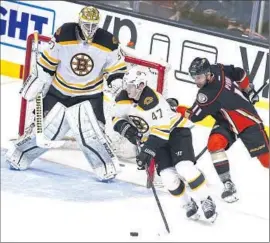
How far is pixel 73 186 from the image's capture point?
5.78m

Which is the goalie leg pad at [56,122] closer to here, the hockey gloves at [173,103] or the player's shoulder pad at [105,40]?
the player's shoulder pad at [105,40]

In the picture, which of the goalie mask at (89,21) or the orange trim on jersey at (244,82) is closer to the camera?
the goalie mask at (89,21)

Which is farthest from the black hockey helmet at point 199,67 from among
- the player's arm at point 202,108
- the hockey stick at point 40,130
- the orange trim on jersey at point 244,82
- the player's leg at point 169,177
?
the hockey stick at point 40,130

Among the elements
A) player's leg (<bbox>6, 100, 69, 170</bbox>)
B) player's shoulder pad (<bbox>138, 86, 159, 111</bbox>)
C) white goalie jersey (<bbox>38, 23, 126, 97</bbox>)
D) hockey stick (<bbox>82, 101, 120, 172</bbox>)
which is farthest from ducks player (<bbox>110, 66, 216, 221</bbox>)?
player's leg (<bbox>6, 100, 69, 170</bbox>)

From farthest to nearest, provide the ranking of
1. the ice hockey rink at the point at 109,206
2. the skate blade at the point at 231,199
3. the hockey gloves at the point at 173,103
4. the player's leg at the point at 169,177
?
the skate blade at the point at 231,199, the hockey gloves at the point at 173,103, the player's leg at the point at 169,177, the ice hockey rink at the point at 109,206

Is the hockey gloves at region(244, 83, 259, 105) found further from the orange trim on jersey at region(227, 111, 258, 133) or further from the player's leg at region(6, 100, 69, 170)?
the player's leg at region(6, 100, 69, 170)

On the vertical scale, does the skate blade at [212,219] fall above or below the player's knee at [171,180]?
below

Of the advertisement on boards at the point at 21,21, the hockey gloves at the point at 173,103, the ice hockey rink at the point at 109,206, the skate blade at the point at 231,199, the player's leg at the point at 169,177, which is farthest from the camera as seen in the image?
the advertisement on boards at the point at 21,21

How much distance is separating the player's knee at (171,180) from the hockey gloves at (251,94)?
49cm

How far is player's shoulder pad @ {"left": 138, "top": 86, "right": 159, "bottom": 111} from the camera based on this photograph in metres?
5.37

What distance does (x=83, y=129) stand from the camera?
5680 mm

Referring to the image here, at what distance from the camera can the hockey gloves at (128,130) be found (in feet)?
17.7

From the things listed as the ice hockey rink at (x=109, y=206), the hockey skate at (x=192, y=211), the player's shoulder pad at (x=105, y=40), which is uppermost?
the player's shoulder pad at (x=105, y=40)

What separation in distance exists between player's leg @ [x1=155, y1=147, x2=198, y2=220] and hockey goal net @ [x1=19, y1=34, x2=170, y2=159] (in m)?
0.35
